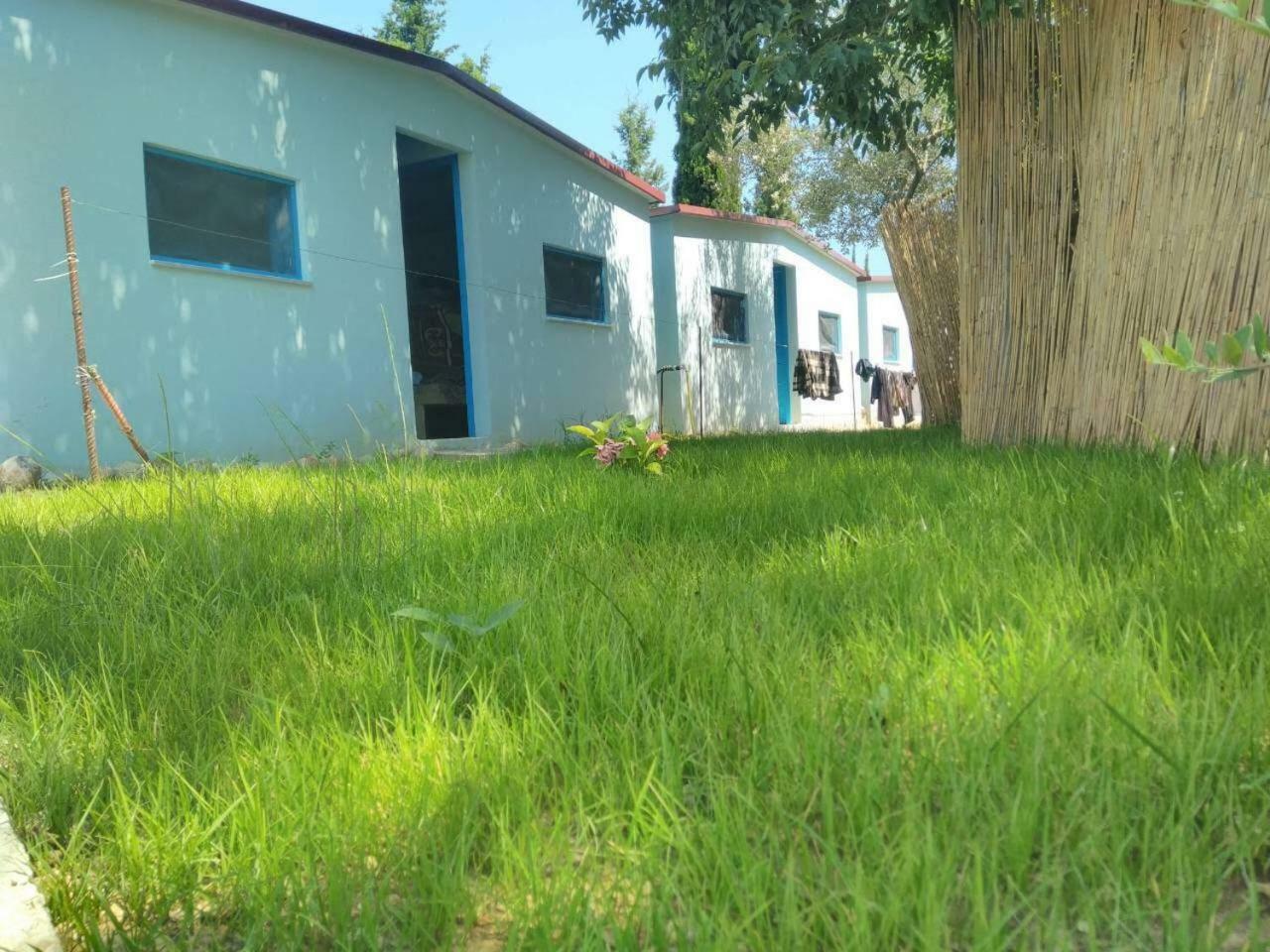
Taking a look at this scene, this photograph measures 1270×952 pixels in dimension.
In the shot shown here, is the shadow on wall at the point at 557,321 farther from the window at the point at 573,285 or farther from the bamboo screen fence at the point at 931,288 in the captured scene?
the bamboo screen fence at the point at 931,288

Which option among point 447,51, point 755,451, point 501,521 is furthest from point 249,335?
point 447,51

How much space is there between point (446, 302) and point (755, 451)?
6.94 metres

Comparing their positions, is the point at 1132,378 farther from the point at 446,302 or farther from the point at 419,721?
the point at 446,302

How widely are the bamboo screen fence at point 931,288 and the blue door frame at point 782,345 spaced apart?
26.3 ft

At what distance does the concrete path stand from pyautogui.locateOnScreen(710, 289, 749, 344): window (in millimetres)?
13194

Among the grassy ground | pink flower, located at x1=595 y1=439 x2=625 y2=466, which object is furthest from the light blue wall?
the grassy ground

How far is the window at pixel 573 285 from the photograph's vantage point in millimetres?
10117

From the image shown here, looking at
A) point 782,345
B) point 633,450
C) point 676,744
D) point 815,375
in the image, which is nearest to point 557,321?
point 633,450

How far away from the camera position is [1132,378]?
11.9 feet

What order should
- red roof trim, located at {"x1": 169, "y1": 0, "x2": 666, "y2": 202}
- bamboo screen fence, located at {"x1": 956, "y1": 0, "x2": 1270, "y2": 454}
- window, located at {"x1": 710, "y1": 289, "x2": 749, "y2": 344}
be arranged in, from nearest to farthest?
bamboo screen fence, located at {"x1": 956, "y1": 0, "x2": 1270, "y2": 454} → red roof trim, located at {"x1": 169, "y1": 0, "x2": 666, "y2": 202} → window, located at {"x1": 710, "y1": 289, "x2": 749, "y2": 344}

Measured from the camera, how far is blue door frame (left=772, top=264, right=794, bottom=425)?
16000 mm

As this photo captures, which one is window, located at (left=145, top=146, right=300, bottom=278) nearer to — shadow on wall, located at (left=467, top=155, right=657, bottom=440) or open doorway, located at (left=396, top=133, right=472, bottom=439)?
shadow on wall, located at (left=467, top=155, right=657, bottom=440)

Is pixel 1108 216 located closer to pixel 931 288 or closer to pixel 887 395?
pixel 931 288

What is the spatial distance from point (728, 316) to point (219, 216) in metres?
9.13
